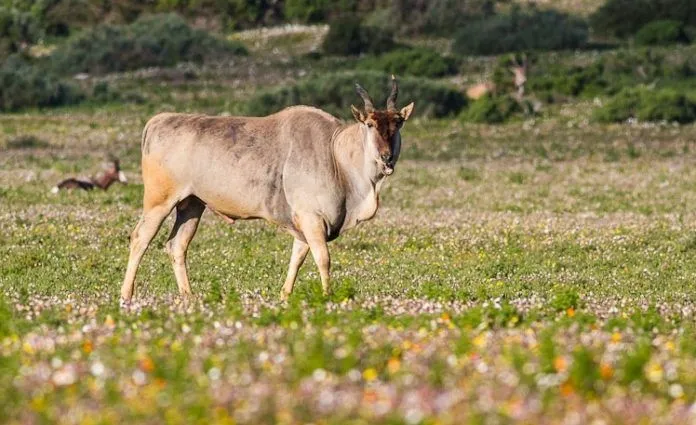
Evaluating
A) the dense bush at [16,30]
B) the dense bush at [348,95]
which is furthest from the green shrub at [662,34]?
the dense bush at [16,30]

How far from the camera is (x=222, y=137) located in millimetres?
16250

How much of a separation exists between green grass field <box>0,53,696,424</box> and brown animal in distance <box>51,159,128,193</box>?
0.46 m

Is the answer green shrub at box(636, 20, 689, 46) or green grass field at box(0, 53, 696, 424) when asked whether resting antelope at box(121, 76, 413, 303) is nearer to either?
green grass field at box(0, 53, 696, 424)

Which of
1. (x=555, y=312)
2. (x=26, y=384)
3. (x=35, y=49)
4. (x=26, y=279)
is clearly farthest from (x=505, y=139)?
(x=35, y=49)

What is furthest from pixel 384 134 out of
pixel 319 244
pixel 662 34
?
pixel 662 34

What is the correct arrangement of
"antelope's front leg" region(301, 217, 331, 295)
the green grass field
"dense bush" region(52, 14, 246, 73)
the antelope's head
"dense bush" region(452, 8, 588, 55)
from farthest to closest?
"dense bush" region(452, 8, 588, 55) → "dense bush" region(52, 14, 246, 73) → "antelope's front leg" region(301, 217, 331, 295) → the antelope's head → the green grass field

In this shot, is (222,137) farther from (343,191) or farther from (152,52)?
(152,52)

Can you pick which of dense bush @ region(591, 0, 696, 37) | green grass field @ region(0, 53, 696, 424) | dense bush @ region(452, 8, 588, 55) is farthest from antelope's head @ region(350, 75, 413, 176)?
dense bush @ region(591, 0, 696, 37)

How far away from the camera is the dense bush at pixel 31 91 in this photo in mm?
52938

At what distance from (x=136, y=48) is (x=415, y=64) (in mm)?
14587

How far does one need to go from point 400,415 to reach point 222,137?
8.71 m

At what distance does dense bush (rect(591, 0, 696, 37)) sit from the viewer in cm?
7725

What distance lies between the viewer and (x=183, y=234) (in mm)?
16906

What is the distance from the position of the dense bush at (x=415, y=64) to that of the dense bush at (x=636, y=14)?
15365 millimetres
